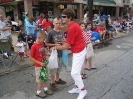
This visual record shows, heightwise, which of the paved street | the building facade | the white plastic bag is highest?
the building facade

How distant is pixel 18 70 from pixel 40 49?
96.6 inches

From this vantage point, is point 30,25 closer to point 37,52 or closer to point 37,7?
point 37,52

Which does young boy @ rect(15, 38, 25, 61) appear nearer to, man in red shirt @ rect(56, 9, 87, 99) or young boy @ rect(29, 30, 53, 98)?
young boy @ rect(29, 30, 53, 98)

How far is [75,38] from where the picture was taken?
3.38 m

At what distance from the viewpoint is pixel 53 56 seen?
3.80m

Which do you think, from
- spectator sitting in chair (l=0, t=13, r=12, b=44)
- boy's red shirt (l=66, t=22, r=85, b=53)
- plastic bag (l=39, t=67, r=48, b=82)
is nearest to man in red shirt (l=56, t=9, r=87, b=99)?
boy's red shirt (l=66, t=22, r=85, b=53)

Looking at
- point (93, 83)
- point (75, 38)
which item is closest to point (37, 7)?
point (93, 83)

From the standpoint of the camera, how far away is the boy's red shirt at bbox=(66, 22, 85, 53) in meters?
3.30

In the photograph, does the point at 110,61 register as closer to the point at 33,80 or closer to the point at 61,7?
the point at 33,80

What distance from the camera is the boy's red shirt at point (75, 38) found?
3.30 m

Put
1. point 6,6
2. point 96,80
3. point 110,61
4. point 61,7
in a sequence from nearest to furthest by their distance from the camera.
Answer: point 96,80
point 110,61
point 61,7
point 6,6

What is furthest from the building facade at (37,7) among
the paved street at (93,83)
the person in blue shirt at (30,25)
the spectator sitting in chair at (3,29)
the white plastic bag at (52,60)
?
the white plastic bag at (52,60)

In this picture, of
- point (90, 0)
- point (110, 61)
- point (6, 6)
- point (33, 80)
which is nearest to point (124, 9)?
point (6, 6)

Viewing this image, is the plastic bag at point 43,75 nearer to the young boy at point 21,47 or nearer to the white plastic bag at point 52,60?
the white plastic bag at point 52,60
